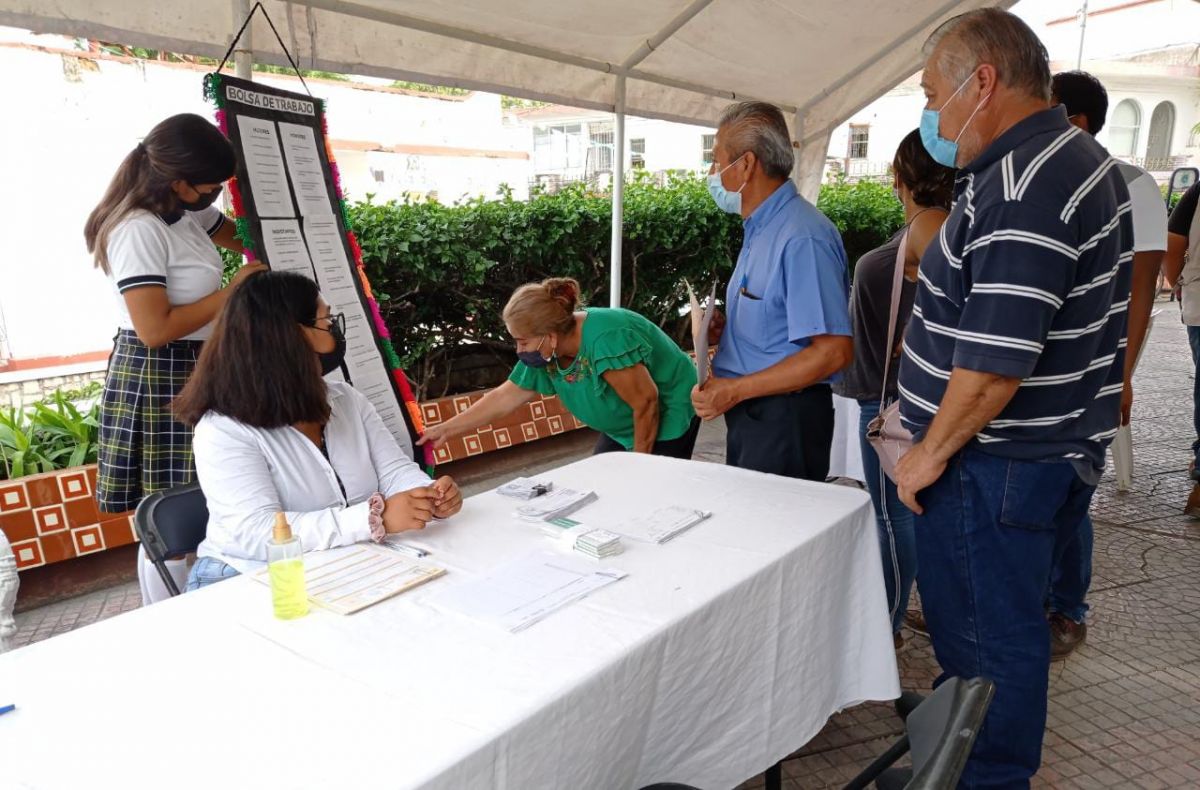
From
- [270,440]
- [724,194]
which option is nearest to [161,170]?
[270,440]

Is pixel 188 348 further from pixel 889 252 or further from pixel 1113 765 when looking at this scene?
pixel 1113 765

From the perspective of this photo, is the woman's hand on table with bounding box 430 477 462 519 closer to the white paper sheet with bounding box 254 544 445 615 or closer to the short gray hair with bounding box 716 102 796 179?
the white paper sheet with bounding box 254 544 445 615

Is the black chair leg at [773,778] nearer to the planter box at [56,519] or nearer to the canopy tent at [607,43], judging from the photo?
the canopy tent at [607,43]

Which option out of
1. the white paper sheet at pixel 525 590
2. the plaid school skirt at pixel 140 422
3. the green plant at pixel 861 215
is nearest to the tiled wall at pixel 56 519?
the plaid school skirt at pixel 140 422

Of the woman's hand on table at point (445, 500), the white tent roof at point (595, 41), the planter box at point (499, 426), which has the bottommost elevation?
the planter box at point (499, 426)

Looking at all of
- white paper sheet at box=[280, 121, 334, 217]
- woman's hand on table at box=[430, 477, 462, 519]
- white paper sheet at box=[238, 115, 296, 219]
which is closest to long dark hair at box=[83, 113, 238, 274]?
white paper sheet at box=[238, 115, 296, 219]

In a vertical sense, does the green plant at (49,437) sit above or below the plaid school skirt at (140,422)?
below

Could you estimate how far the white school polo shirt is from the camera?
7.80ft

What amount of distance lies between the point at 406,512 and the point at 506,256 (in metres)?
3.98

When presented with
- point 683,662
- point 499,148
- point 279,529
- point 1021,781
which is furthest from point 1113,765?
point 499,148

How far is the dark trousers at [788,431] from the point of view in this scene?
7.64 feet

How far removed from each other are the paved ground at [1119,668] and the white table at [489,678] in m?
0.58

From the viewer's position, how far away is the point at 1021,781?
176 centimetres

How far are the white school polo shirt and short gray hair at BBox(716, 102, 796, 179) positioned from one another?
1.70 metres
